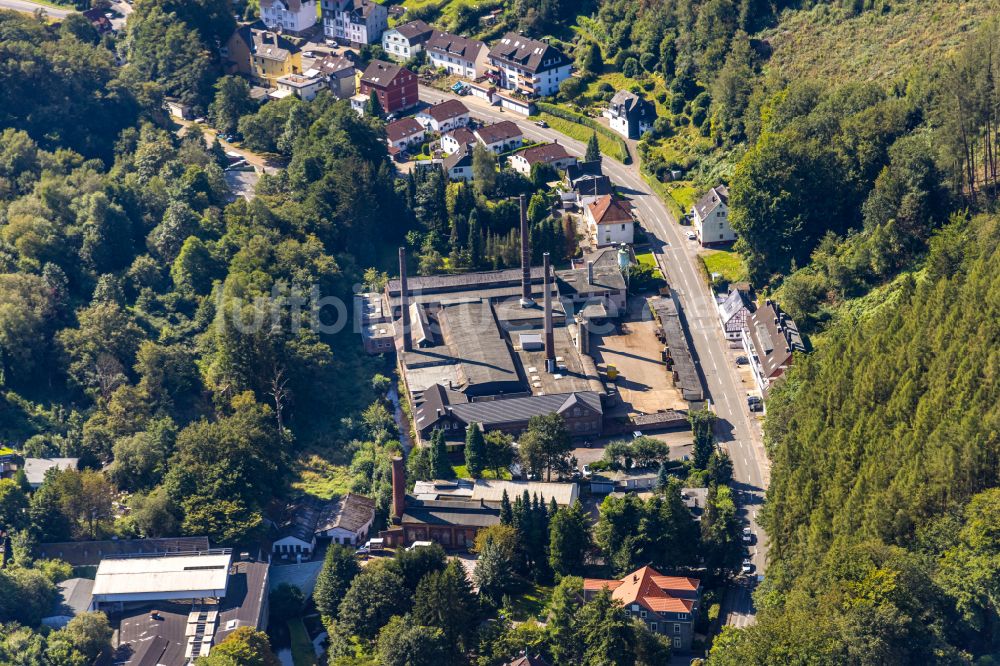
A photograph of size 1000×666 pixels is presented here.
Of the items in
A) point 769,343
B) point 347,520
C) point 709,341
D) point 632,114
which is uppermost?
point 632,114

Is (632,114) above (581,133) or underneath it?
above

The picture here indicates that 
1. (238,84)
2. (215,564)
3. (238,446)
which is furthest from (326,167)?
(215,564)

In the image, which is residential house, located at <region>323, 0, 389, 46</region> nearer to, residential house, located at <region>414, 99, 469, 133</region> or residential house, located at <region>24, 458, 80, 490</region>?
residential house, located at <region>414, 99, 469, 133</region>

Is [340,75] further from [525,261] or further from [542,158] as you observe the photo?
[525,261]

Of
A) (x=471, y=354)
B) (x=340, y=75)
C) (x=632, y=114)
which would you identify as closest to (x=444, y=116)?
(x=340, y=75)

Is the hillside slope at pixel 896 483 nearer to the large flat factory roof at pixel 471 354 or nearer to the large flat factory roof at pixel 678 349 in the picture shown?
the large flat factory roof at pixel 678 349

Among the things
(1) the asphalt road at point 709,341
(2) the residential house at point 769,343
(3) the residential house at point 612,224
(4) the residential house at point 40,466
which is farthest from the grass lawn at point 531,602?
(3) the residential house at point 612,224

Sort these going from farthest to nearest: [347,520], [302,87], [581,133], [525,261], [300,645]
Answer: [302,87], [581,133], [525,261], [347,520], [300,645]

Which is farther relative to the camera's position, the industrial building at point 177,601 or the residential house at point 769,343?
the residential house at point 769,343
